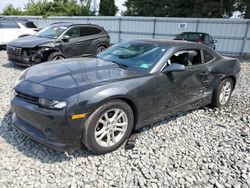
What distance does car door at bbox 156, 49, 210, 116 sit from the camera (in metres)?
3.39

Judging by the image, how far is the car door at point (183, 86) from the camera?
11.1 ft

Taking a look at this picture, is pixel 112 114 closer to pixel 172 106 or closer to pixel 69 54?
pixel 172 106

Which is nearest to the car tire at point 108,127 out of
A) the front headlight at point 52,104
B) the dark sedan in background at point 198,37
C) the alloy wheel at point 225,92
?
the front headlight at point 52,104

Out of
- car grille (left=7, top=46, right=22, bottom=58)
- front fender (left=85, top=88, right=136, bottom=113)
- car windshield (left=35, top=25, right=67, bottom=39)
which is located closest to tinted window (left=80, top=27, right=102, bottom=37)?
car windshield (left=35, top=25, right=67, bottom=39)

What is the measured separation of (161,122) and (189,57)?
4.25 ft

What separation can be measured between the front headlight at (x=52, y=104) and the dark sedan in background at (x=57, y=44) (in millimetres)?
4633

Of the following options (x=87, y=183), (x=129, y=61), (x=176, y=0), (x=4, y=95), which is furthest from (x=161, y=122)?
(x=176, y=0)

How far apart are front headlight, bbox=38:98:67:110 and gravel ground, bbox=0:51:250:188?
72 centimetres

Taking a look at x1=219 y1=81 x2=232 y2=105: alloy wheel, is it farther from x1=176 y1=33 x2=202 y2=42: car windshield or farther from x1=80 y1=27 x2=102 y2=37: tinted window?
x1=176 y1=33 x2=202 y2=42: car windshield

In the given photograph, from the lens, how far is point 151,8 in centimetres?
2438

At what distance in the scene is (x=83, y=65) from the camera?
343cm

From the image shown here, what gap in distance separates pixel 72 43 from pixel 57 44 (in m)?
0.61

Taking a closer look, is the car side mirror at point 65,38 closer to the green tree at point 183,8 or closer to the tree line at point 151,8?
the tree line at point 151,8

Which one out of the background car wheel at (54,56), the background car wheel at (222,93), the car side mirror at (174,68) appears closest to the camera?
the car side mirror at (174,68)
